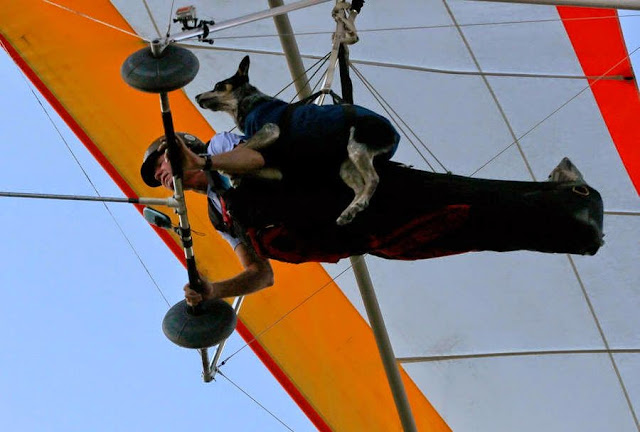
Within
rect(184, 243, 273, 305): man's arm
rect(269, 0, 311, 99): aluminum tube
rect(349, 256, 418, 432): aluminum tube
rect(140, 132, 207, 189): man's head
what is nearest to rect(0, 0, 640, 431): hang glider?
rect(349, 256, 418, 432): aluminum tube

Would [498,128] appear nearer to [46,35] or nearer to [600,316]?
[600,316]

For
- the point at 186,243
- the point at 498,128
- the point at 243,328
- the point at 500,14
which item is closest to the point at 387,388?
the point at 243,328

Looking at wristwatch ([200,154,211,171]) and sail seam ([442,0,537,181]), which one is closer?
wristwatch ([200,154,211,171])

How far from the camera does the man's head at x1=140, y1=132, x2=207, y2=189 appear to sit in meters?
5.14

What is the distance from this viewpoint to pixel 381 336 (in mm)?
6504

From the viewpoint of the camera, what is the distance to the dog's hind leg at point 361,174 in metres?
4.95

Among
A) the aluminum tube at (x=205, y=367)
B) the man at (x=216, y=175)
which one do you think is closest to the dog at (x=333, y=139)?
the man at (x=216, y=175)

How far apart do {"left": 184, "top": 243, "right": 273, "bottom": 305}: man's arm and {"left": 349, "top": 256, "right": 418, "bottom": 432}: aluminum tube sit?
2.91ft

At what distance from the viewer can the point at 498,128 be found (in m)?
7.64

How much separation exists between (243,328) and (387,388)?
0.77 metres

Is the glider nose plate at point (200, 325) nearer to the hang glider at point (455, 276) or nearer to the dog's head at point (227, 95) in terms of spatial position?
the dog's head at point (227, 95)

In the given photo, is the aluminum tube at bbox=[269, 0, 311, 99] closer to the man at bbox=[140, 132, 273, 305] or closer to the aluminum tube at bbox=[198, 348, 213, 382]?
the man at bbox=[140, 132, 273, 305]

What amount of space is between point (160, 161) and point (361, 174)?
0.70 metres

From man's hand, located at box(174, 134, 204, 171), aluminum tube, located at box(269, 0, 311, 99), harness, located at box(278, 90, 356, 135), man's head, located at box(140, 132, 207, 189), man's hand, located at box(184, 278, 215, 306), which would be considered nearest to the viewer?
man's hand, located at box(174, 134, 204, 171)
